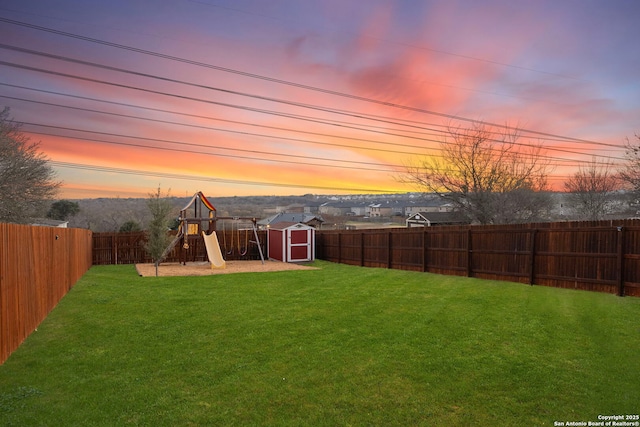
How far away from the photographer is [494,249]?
12312 millimetres

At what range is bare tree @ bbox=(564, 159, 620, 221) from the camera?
33125 millimetres

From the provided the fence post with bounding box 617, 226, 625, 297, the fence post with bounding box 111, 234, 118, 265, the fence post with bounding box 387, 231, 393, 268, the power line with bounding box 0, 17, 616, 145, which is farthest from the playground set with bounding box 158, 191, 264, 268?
the fence post with bounding box 617, 226, 625, 297

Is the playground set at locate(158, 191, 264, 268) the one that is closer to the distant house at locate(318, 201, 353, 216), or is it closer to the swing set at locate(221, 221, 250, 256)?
the swing set at locate(221, 221, 250, 256)

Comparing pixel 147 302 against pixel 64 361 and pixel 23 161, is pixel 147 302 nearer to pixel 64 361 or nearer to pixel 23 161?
pixel 64 361

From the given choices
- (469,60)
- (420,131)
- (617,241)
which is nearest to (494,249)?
(617,241)

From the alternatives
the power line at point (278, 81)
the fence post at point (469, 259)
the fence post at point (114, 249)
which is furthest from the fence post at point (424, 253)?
the fence post at point (114, 249)

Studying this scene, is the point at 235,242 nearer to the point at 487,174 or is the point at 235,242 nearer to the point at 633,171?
the point at 487,174

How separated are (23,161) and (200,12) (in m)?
12.5

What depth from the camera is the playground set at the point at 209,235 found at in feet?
62.9

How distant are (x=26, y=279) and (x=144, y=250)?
54.4ft

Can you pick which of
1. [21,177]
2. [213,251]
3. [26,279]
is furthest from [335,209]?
[26,279]

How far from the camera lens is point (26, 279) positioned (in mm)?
6207

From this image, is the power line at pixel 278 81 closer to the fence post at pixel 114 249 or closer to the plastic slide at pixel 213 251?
the plastic slide at pixel 213 251

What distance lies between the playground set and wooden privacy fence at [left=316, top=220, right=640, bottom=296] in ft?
25.3
